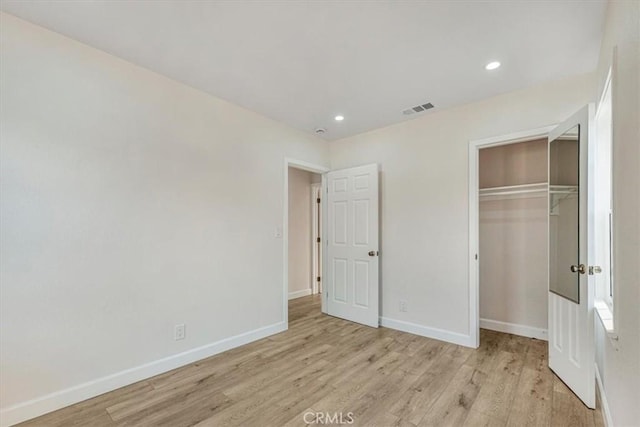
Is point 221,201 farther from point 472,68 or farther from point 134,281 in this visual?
point 472,68

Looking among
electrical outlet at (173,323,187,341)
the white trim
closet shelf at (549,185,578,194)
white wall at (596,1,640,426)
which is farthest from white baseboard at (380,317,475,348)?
electrical outlet at (173,323,187,341)

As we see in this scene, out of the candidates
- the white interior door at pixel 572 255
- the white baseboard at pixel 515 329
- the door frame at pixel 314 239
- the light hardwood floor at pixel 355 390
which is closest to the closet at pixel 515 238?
the white baseboard at pixel 515 329

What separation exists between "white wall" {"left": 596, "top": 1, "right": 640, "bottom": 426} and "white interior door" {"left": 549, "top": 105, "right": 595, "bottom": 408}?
515 mm

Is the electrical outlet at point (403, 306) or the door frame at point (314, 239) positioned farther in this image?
the door frame at point (314, 239)

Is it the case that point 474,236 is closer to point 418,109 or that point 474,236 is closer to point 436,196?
point 436,196

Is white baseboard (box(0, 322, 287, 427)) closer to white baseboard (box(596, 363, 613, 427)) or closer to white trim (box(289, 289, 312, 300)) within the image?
white trim (box(289, 289, 312, 300))

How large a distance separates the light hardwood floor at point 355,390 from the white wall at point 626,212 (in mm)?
685

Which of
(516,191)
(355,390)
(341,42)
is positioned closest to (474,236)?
(516,191)

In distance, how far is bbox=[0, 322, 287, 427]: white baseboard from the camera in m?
1.92

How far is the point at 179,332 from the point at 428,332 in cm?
272

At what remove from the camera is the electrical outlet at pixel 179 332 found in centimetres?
271

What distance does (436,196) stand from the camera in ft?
11.4

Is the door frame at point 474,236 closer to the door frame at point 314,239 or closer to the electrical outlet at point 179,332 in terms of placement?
the electrical outlet at point 179,332

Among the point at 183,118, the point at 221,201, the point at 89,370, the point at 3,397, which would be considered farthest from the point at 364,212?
the point at 3,397
